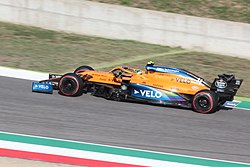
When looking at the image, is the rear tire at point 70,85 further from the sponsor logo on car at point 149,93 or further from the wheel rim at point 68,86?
the sponsor logo on car at point 149,93

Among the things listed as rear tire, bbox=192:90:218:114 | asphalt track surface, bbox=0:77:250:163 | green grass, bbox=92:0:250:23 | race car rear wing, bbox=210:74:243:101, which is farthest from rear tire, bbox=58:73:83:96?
green grass, bbox=92:0:250:23

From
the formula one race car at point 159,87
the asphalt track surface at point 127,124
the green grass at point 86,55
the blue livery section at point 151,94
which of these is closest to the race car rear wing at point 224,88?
the formula one race car at point 159,87

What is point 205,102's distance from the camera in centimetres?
1227

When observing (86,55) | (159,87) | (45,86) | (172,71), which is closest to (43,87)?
(45,86)

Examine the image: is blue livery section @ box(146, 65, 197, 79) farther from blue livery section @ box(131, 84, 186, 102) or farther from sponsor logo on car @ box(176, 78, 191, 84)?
blue livery section @ box(131, 84, 186, 102)

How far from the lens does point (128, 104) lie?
1280 cm

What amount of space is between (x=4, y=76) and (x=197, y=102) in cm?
538

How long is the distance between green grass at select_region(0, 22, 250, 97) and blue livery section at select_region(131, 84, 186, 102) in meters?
3.51

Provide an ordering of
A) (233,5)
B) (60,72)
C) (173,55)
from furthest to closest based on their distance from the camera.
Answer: (233,5)
(173,55)
(60,72)

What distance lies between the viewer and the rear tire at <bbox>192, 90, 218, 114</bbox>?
1215 cm

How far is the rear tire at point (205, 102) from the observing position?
39.9ft

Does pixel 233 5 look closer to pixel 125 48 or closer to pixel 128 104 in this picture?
pixel 125 48

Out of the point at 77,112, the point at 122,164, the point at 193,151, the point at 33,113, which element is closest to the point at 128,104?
the point at 77,112

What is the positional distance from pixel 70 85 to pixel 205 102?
3184mm
